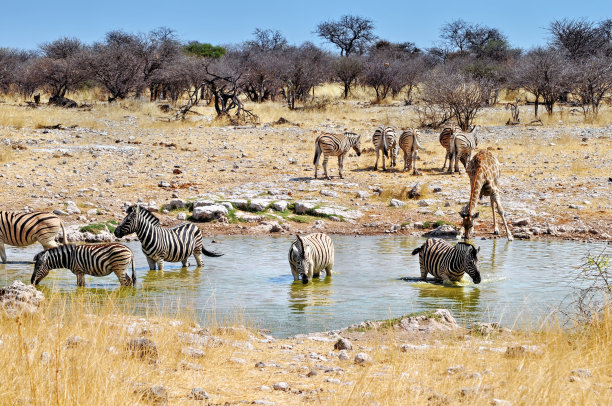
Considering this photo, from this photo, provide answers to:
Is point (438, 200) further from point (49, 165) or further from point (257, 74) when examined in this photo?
point (257, 74)

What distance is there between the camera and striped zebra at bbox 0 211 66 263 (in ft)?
39.2

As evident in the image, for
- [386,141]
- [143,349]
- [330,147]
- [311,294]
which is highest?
[386,141]

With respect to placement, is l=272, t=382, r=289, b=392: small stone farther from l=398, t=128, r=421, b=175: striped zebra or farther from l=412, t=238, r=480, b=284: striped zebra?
l=398, t=128, r=421, b=175: striped zebra

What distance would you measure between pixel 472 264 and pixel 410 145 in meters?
11.6

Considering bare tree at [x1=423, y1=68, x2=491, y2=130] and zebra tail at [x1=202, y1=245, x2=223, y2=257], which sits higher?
bare tree at [x1=423, y1=68, x2=491, y2=130]

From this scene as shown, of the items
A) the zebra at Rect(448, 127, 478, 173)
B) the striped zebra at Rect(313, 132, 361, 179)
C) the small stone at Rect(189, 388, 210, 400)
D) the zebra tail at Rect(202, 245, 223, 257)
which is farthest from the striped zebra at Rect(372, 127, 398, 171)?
the small stone at Rect(189, 388, 210, 400)

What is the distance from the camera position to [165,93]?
4491 centimetres

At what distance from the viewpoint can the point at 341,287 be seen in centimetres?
1061

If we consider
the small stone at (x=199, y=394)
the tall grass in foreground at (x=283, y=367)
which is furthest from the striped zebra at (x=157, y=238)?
the small stone at (x=199, y=394)

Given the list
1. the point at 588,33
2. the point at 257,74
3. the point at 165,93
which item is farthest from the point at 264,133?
the point at 588,33

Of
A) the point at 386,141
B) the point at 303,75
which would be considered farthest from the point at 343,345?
the point at 303,75

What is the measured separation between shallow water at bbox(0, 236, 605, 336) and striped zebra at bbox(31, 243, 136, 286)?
0.24 m

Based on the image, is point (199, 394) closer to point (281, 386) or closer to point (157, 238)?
point (281, 386)

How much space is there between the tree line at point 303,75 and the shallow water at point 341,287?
1619cm
